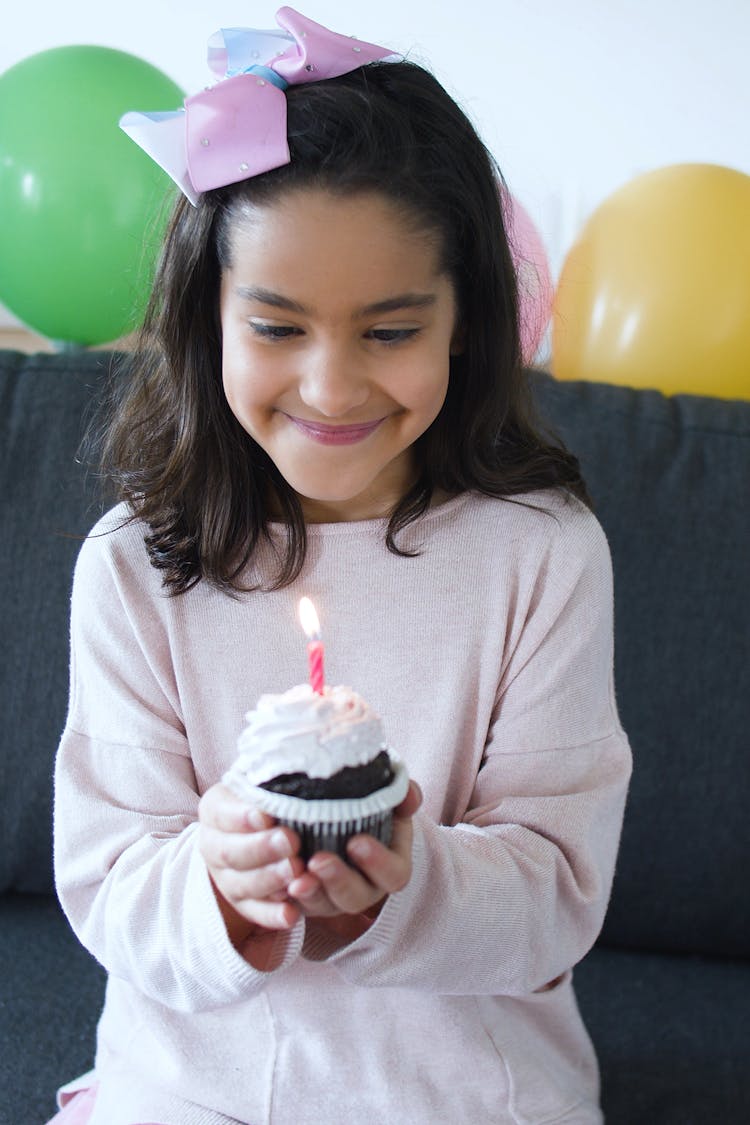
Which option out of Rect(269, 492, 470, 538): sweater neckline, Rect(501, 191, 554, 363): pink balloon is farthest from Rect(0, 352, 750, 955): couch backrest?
Rect(269, 492, 470, 538): sweater neckline

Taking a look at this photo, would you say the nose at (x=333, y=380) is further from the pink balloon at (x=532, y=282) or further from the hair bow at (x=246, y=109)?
the pink balloon at (x=532, y=282)

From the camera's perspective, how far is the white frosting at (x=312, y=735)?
77 cm

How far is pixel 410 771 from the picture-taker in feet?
3.82

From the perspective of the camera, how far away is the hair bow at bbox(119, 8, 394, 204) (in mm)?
993

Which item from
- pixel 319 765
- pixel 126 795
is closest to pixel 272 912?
pixel 319 765

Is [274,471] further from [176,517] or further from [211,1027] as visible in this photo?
[211,1027]

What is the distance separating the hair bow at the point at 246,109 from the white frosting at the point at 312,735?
18.1 inches

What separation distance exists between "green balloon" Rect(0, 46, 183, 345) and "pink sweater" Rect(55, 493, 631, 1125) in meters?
0.80

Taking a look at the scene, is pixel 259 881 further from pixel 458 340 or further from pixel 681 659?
pixel 681 659

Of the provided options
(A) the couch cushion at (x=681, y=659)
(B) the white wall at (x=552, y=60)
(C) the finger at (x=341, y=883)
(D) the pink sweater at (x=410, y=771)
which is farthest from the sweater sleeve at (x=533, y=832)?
(B) the white wall at (x=552, y=60)

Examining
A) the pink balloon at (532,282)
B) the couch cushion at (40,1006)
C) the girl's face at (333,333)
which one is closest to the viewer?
the girl's face at (333,333)

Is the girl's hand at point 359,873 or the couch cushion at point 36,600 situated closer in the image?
the girl's hand at point 359,873

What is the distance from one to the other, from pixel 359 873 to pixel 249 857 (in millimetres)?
78

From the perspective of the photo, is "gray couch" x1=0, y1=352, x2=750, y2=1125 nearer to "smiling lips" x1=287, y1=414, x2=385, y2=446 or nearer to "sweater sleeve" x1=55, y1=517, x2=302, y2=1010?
"sweater sleeve" x1=55, y1=517, x2=302, y2=1010
